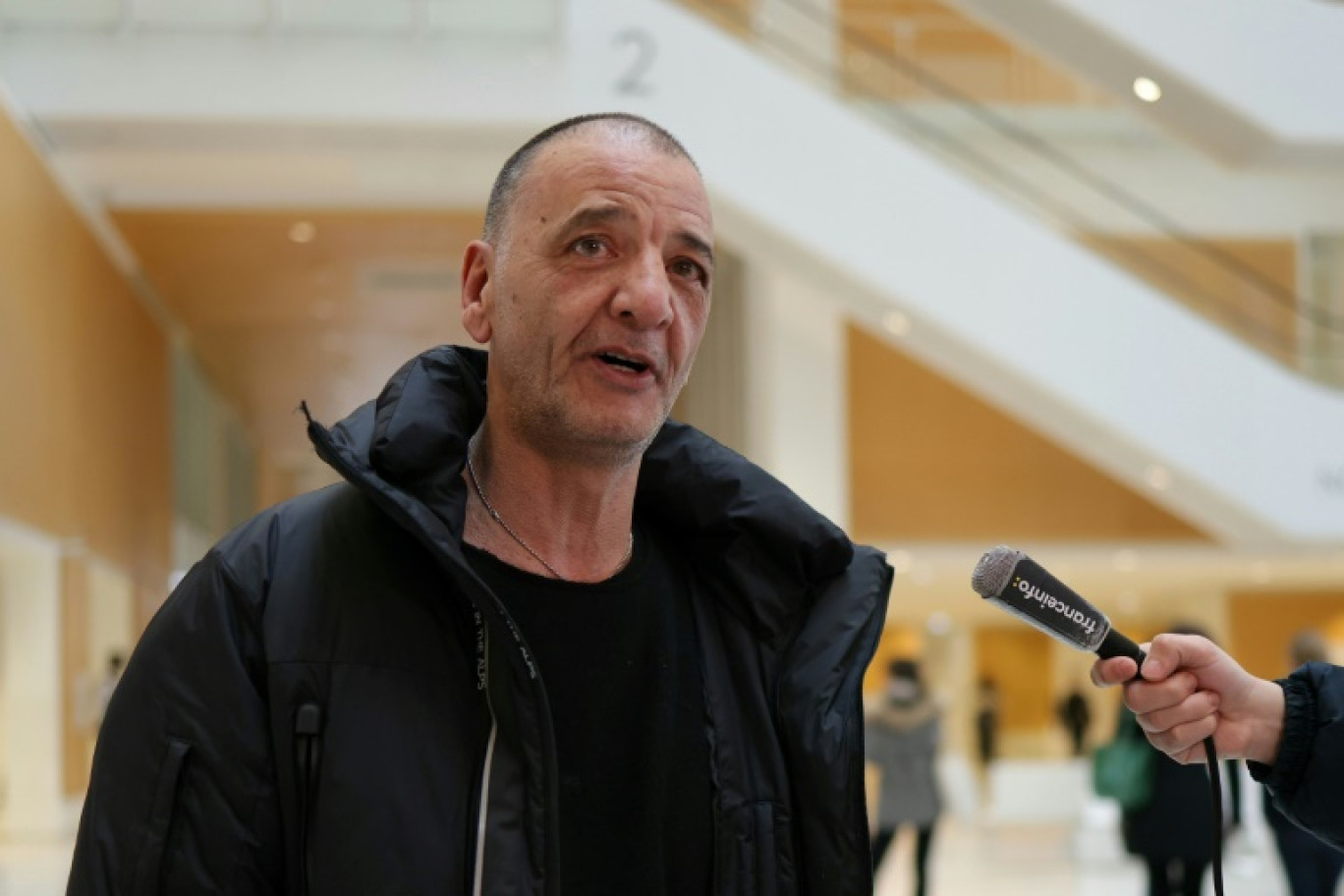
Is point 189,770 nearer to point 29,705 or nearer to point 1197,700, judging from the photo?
point 1197,700

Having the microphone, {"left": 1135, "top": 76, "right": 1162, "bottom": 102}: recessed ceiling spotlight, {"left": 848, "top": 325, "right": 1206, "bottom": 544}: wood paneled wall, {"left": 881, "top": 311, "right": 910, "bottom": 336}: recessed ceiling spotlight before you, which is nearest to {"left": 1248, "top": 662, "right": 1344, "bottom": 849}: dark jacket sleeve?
the microphone

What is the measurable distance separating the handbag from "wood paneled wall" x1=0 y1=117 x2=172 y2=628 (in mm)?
9246

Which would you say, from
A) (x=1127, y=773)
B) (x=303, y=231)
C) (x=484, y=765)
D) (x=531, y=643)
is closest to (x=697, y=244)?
(x=531, y=643)

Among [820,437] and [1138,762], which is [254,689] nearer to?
[1138,762]

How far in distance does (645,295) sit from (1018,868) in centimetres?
1397

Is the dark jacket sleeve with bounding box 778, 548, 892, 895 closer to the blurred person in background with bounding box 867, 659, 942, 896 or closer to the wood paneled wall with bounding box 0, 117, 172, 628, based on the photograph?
the blurred person in background with bounding box 867, 659, 942, 896

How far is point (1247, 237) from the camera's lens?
63.5 ft

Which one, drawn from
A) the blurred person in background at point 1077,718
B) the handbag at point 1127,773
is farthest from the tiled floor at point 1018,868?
the handbag at point 1127,773

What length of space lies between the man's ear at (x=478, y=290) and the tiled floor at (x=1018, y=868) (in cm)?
1035

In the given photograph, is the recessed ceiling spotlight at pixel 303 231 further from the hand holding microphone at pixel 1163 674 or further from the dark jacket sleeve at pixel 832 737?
the hand holding microphone at pixel 1163 674

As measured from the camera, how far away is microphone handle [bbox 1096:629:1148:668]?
2.20 metres

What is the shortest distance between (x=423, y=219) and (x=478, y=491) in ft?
49.8

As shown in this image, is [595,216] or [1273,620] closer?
[595,216]

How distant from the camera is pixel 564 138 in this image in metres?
2.26
